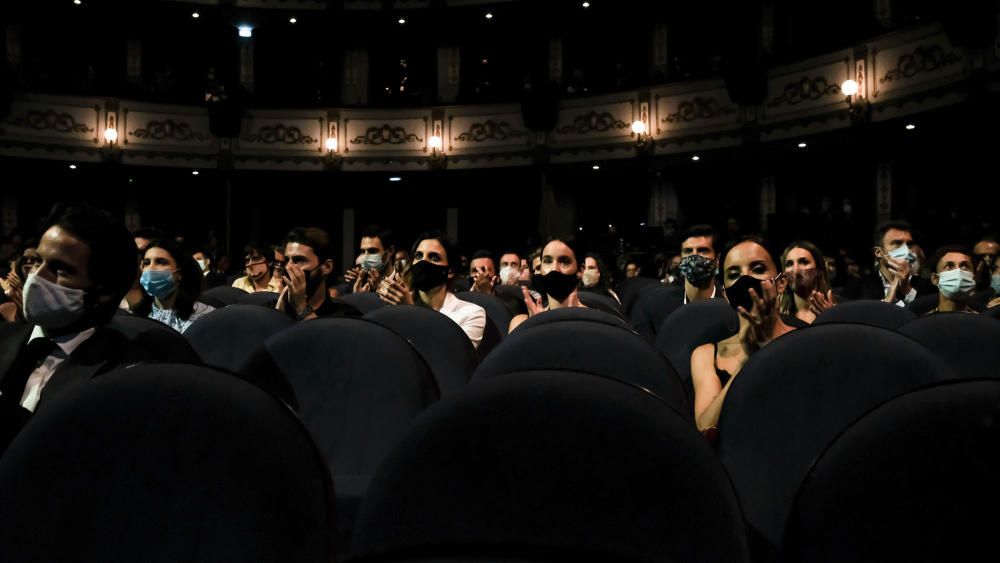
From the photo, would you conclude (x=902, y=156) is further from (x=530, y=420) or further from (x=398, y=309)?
(x=530, y=420)

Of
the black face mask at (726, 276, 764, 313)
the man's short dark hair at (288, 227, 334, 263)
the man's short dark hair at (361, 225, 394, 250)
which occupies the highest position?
the man's short dark hair at (361, 225, 394, 250)

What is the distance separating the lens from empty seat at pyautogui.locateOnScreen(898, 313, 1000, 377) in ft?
9.61

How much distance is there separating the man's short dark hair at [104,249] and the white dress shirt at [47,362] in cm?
10

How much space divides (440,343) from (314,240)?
1.25m

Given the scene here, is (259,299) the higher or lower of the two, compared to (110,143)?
lower

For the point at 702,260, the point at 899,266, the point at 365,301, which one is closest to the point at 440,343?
the point at 365,301

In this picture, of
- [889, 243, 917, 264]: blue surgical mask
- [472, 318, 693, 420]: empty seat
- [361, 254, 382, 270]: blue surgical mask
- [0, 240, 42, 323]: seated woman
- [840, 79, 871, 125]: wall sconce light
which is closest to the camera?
[472, 318, 693, 420]: empty seat

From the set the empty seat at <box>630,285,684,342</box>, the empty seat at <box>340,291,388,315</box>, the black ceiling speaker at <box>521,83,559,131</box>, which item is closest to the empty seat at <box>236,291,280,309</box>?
the empty seat at <box>340,291,388,315</box>

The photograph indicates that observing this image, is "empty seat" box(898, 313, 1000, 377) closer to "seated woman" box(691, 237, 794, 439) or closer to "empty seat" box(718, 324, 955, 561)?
"seated woman" box(691, 237, 794, 439)

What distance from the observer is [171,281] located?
404 cm

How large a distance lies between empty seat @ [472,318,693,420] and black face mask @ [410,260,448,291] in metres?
2.13

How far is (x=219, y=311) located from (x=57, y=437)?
7.20 ft

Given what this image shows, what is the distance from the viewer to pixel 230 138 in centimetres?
1734

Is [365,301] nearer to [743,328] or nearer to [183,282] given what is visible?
[183,282]
